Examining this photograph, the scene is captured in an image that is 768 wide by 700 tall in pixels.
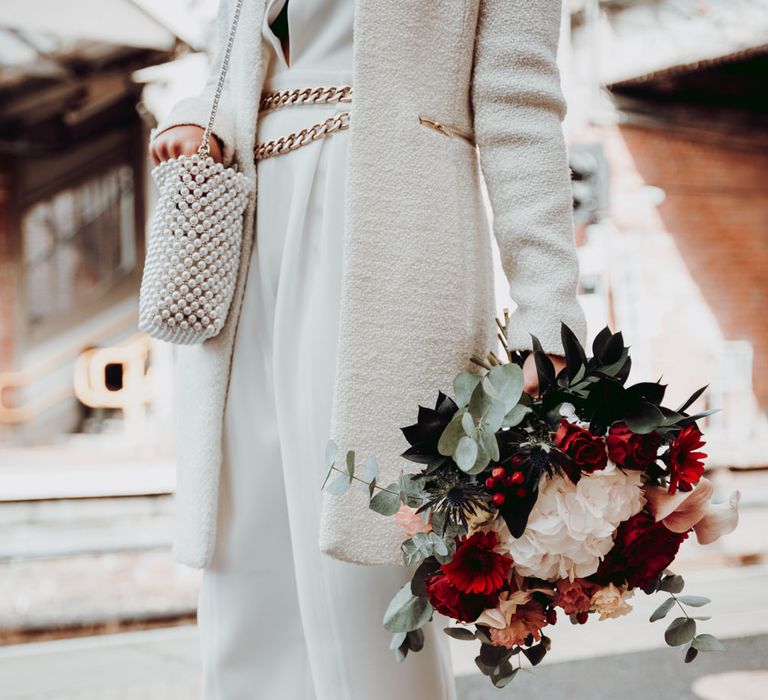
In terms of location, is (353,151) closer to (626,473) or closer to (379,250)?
(379,250)

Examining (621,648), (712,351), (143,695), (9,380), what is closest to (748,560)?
(621,648)

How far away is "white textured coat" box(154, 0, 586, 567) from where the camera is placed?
0.87 m

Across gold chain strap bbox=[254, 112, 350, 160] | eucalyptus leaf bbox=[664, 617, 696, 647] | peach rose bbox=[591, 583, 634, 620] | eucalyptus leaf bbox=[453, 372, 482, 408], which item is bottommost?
eucalyptus leaf bbox=[664, 617, 696, 647]

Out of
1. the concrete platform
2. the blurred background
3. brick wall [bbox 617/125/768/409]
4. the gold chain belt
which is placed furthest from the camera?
brick wall [bbox 617/125/768/409]

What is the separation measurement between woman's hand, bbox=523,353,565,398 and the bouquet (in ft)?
0.21

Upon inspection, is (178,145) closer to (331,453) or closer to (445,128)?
(445,128)

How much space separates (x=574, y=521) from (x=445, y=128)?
0.45 meters

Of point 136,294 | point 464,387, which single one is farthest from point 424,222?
point 136,294

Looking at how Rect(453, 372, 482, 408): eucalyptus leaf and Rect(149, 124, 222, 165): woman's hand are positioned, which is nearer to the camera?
Rect(453, 372, 482, 408): eucalyptus leaf

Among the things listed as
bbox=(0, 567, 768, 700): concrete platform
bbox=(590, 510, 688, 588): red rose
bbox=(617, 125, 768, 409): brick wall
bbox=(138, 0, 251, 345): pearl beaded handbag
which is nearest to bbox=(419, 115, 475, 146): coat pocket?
bbox=(138, 0, 251, 345): pearl beaded handbag

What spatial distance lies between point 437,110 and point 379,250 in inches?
7.0

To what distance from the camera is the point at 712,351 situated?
7707mm

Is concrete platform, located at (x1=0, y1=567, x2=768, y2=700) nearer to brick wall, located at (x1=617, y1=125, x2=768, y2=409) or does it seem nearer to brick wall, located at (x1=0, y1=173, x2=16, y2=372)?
brick wall, located at (x1=617, y1=125, x2=768, y2=409)

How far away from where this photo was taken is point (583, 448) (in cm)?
74
